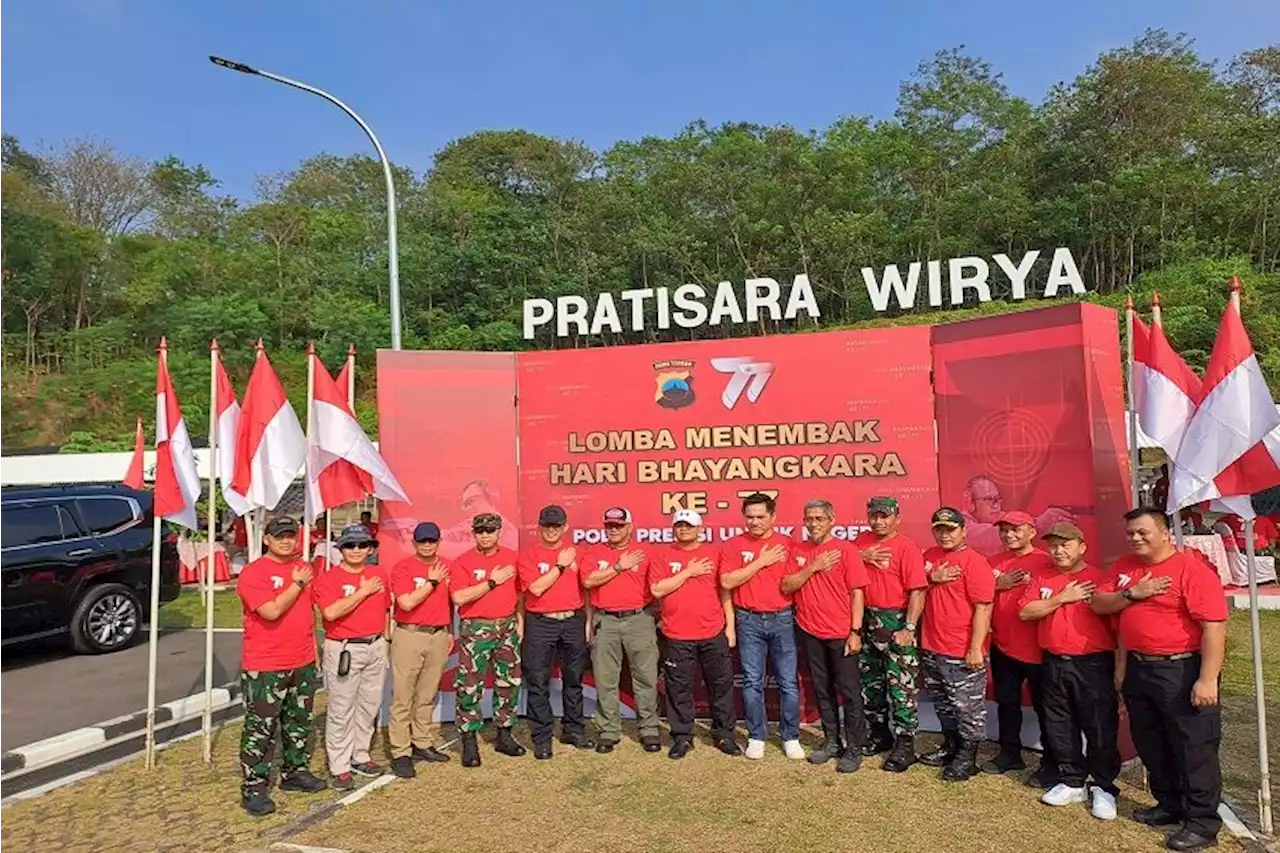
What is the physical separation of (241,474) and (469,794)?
2774mm

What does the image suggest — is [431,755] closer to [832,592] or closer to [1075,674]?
[832,592]

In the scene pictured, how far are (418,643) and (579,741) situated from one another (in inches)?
50.8

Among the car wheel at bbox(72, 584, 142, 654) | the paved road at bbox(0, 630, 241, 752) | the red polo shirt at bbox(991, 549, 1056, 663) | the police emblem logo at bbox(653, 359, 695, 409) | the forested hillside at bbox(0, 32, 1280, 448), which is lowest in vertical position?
the paved road at bbox(0, 630, 241, 752)

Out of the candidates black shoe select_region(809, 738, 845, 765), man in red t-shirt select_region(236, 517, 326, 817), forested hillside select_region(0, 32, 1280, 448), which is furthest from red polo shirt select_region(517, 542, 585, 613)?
forested hillside select_region(0, 32, 1280, 448)

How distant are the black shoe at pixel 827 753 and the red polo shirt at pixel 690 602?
97 cm

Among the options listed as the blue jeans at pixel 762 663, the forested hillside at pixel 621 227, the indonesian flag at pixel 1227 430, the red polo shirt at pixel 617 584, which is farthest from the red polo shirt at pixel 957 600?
the forested hillside at pixel 621 227

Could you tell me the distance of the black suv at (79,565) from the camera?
9.38 metres

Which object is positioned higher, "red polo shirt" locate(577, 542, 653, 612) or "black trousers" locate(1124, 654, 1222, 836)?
"red polo shirt" locate(577, 542, 653, 612)

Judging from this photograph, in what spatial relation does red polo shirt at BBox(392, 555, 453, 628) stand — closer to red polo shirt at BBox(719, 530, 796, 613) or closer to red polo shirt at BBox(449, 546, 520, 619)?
red polo shirt at BBox(449, 546, 520, 619)

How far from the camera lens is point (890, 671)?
564 centimetres

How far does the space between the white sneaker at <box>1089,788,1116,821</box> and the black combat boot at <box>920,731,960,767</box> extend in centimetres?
82

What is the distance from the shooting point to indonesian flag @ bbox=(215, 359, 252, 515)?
6.45 meters

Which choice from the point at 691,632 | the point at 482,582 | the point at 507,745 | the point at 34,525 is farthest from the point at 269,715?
the point at 34,525

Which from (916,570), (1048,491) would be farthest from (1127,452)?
(916,570)
